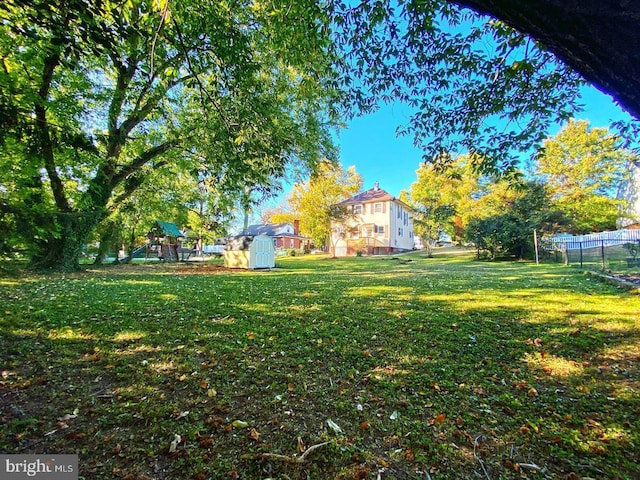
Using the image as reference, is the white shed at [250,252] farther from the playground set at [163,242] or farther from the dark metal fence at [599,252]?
the dark metal fence at [599,252]

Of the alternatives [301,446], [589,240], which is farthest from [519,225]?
[301,446]

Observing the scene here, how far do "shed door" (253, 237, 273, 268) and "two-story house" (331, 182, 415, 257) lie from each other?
37.0 feet

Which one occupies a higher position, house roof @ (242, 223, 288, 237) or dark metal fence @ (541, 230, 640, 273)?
house roof @ (242, 223, 288, 237)

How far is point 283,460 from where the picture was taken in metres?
1.58

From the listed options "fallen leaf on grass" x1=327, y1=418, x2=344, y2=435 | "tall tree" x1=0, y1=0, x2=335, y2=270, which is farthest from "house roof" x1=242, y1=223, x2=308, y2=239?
"fallen leaf on grass" x1=327, y1=418, x2=344, y2=435

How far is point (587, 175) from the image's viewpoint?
2122cm

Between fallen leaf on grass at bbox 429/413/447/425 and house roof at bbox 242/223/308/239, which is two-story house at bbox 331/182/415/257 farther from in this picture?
fallen leaf on grass at bbox 429/413/447/425

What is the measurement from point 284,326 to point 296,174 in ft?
23.7

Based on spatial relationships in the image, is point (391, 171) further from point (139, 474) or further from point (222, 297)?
point (139, 474)

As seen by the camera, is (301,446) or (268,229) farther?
(268,229)

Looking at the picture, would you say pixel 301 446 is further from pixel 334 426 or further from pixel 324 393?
pixel 324 393

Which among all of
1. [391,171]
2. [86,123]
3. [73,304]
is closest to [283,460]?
[73,304]
